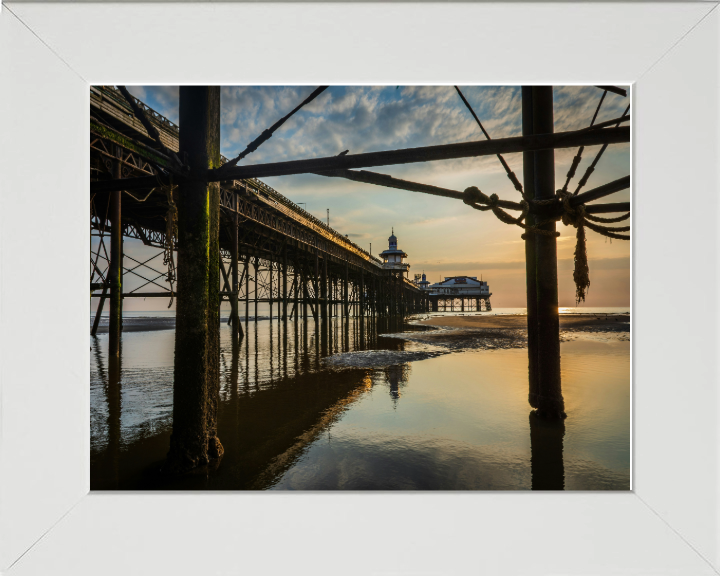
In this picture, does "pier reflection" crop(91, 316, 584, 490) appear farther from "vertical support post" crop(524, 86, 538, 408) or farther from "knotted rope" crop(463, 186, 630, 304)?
"knotted rope" crop(463, 186, 630, 304)

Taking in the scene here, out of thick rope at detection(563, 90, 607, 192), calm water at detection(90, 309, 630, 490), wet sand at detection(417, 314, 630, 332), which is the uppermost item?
thick rope at detection(563, 90, 607, 192)

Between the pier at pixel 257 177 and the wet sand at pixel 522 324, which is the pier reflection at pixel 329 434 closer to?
the pier at pixel 257 177

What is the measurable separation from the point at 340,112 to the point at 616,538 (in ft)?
18.9

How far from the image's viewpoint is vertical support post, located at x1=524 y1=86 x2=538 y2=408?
4457mm

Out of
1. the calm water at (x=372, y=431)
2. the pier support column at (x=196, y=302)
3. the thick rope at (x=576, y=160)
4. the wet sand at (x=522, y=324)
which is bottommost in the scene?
the wet sand at (x=522, y=324)

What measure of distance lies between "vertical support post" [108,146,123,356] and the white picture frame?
7.27m

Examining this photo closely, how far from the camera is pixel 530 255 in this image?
182 inches

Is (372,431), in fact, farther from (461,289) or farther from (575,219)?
(461,289)

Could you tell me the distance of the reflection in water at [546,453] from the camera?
311 cm

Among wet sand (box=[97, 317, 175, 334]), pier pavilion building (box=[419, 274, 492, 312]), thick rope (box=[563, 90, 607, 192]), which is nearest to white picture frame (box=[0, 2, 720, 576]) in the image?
thick rope (box=[563, 90, 607, 192])
